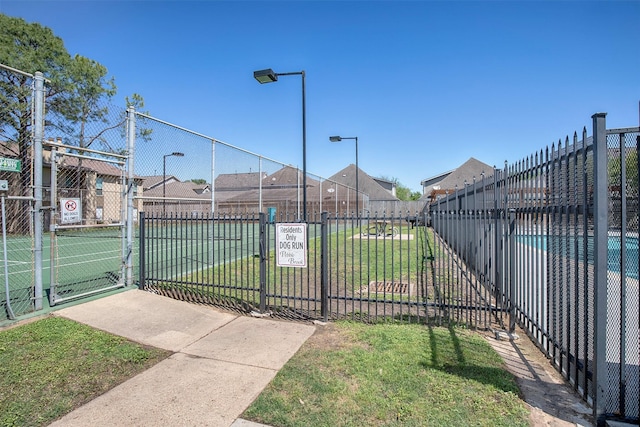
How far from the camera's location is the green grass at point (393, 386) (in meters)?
2.91

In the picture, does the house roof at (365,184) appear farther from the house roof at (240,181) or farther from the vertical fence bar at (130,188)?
the vertical fence bar at (130,188)

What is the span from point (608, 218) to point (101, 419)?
15.0 feet

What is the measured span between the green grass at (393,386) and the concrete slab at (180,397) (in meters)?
0.22

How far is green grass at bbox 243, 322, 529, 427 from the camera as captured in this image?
2.91m

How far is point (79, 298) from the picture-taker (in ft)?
19.8

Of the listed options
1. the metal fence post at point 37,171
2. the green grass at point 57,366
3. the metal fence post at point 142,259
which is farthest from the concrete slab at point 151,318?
the metal fence post at point 37,171

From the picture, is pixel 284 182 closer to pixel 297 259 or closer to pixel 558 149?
pixel 297 259

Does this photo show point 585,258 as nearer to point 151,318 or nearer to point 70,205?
point 151,318

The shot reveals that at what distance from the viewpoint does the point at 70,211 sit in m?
5.98

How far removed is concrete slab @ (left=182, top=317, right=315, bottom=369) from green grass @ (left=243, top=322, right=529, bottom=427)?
24cm

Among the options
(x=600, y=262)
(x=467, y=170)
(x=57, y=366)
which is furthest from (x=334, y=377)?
(x=467, y=170)

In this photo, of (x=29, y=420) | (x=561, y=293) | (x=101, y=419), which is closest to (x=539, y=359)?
(x=561, y=293)

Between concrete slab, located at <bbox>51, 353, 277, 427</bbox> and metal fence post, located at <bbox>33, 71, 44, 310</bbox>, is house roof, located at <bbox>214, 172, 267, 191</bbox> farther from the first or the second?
concrete slab, located at <bbox>51, 353, 277, 427</bbox>

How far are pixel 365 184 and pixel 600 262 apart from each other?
63.3 metres
